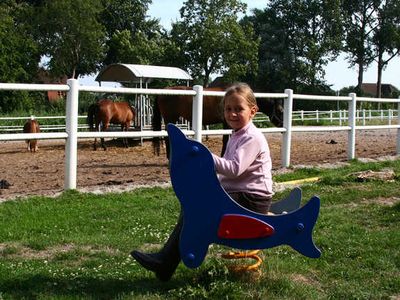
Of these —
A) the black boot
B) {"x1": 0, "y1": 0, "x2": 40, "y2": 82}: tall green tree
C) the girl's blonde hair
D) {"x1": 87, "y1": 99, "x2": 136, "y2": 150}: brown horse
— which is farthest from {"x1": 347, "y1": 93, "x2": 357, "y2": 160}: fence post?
{"x1": 0, "y1": 0, "x2": 40, "y2": 82}: tall green tree

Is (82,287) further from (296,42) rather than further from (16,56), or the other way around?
(296,42)

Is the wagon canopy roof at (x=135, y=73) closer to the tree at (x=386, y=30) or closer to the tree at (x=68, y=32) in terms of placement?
the tree at (x=68, y=32)

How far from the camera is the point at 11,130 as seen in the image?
23.8m

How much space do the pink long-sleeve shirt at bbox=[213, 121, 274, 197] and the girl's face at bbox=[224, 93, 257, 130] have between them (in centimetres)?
4

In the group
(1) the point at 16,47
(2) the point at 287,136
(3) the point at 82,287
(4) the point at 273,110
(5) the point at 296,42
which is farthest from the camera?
(5) the point at 296,42

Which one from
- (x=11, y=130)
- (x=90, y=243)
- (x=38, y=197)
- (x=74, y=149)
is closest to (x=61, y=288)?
(x=90, y=243)

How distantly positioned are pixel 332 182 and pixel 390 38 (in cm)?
5475

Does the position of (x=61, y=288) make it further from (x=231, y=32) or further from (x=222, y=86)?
(x=231, y=32)

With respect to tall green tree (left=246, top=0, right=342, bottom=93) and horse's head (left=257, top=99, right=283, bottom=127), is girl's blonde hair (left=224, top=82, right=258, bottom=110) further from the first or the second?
tall green tree (left=246, top=0, right=342, bottom=93)

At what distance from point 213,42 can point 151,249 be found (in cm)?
4475

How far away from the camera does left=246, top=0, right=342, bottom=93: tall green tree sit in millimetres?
56125

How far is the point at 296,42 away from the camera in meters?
59.2

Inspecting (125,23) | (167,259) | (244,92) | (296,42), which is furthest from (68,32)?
(167,259)

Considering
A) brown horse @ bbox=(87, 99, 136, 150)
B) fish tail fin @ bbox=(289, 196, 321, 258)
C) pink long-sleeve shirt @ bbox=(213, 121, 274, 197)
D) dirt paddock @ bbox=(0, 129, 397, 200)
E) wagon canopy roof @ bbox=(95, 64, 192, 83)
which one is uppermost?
wagon canopy roof @ bbox=(95, 64, 192, 83)
